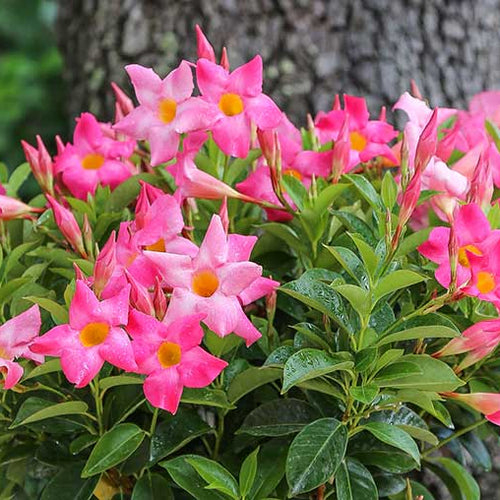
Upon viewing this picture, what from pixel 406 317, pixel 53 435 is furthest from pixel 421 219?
pixel 53 435

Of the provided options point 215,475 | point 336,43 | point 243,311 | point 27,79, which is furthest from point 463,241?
point 27,79

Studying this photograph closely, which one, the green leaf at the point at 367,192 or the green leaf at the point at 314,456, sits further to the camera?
the green leaf at the point at 367,192

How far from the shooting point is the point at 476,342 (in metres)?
0.89

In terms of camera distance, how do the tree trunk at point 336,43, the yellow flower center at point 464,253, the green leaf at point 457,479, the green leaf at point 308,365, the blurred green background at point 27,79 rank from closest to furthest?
the green leaf at point 308,365 < the yellow flower center at point 464,253 < the green leaf at point 457,479 < the tree trunk at point 336,43 < the blurred green background at point 27,79

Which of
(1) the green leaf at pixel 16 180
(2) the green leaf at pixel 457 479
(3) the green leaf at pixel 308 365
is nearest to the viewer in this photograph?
(3) the green leaf at pixel 308 365

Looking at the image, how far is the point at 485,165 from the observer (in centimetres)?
96

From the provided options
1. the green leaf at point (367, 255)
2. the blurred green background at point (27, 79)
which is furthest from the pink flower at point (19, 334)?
the blurred green background at point (27, 79)

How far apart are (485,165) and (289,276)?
0.90 ft

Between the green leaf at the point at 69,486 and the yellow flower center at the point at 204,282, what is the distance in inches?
10.0

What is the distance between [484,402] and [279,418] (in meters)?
0.22

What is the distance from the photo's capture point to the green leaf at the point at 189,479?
0.88 metres

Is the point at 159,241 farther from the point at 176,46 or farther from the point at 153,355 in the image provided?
the point at 176,46

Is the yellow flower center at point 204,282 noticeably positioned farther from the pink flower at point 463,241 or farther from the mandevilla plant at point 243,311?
the pink flower at point 463,241

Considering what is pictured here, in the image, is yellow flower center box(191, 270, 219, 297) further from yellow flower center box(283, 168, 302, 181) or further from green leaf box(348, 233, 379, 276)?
yellow flower center box(283, 168, 302, 181)
